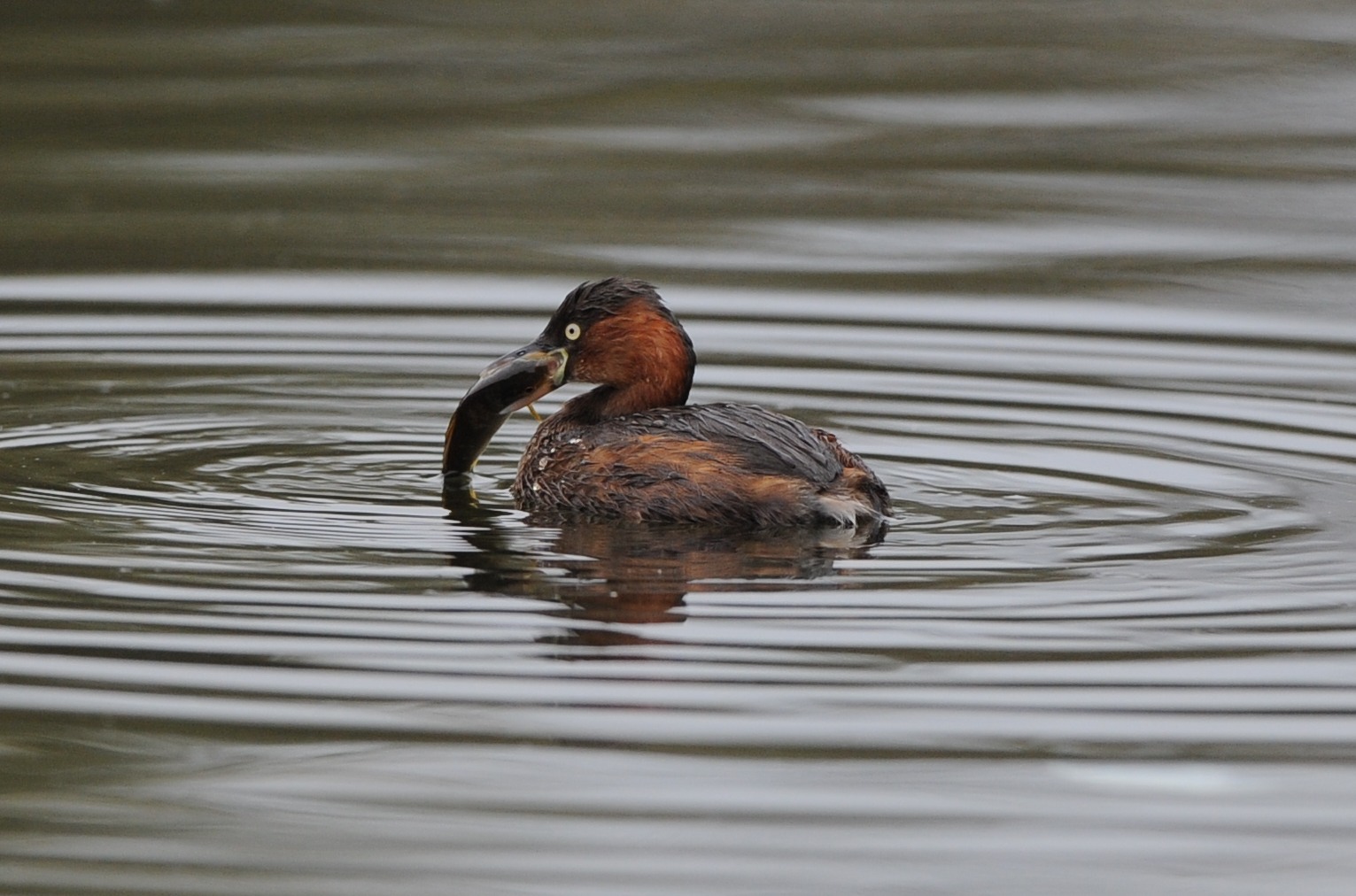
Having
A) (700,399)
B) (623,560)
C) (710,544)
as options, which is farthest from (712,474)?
(700,399)

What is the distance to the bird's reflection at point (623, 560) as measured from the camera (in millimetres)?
6859

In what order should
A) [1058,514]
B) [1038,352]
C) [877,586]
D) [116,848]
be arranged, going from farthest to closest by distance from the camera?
[1038,352]
[1058,514]
[877,586]
[116,848]

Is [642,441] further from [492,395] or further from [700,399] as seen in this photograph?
[700,399]

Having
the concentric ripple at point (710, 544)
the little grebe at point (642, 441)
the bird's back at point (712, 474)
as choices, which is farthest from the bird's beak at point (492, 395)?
the bird's back at point (712, 474)

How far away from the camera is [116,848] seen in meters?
5.11

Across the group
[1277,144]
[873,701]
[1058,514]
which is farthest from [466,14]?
[873,701]

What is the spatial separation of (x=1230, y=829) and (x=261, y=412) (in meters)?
5.29

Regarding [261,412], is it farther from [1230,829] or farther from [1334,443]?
[1230,829]

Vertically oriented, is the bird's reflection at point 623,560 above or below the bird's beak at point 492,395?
→ below

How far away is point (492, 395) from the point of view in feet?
28.8

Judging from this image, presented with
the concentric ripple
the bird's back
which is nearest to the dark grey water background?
the concentric ripple

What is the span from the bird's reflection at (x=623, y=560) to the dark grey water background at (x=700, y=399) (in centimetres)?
3

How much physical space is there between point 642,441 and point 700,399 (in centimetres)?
230

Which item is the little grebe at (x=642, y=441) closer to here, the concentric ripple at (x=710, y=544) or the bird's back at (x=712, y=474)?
the bird's back at (x=712, y=474)
